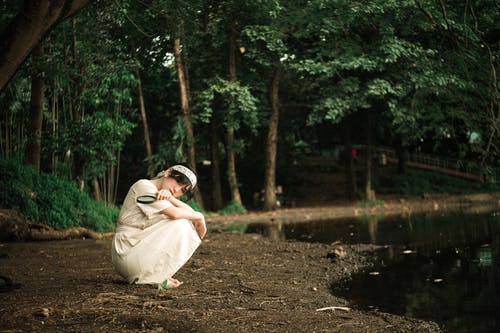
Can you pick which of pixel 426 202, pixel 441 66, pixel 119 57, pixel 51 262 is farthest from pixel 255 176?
pixel 51 262

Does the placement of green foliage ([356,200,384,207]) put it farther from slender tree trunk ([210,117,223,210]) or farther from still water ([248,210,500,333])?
still water ([248,210,500,333])

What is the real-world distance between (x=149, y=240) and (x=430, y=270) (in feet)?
14.9

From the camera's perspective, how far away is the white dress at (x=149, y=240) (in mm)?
6574

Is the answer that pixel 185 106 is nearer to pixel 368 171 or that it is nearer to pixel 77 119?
pixel 77 119

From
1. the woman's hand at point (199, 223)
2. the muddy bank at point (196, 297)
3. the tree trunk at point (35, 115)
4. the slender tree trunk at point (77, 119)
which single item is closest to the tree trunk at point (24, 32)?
the muddy bank at point (196, 297)

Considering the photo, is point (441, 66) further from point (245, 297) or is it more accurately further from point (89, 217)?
point (245, 297)

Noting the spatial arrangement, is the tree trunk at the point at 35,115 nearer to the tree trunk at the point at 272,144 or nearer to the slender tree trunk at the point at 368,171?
the tree trunk at the point at 272,144

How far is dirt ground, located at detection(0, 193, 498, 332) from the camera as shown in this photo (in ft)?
17.4

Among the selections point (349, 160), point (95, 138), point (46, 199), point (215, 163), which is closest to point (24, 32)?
point (46, 199)

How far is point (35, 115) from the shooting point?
1432cm

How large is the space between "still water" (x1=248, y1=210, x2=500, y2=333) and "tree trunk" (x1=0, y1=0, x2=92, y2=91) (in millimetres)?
4324

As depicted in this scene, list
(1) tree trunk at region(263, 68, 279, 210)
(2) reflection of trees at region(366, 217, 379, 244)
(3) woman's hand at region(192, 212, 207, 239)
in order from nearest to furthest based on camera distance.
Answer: (3) woman's hand at region(192, 212, 207, 239), (2) reflection of trees at region(366, 217, 379, 244), (1) tree trunk at region(263, 68, 279, 210)

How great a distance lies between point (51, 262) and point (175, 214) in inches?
159

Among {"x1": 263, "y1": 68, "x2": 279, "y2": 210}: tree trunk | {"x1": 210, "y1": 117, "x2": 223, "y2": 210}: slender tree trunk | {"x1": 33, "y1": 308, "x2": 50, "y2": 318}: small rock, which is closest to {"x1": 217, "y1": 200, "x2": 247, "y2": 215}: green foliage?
{"x1": 263, "y1": 68, "x2": 279, "y2": 210}: tree trunk
